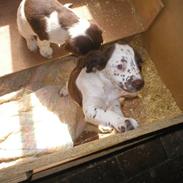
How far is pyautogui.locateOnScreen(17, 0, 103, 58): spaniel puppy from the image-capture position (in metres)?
1.67

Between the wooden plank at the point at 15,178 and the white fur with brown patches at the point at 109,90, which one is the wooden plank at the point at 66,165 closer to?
the wooden plank at the point at 15,178

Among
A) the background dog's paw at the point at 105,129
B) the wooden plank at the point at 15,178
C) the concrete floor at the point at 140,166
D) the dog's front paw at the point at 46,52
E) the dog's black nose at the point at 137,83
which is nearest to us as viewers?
the wooden plank at the point at 15,178

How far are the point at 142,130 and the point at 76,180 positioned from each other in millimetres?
269

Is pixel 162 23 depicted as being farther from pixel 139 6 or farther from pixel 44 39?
pixel 44 39

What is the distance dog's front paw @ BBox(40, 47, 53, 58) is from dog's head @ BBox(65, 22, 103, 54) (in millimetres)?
174

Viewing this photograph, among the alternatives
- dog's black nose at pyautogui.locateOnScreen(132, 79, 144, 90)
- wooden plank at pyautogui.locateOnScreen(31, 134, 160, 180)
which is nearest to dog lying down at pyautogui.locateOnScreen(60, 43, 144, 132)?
dog's black nose at pyautogui.locateOnScreen(132, 79, 144, 90)

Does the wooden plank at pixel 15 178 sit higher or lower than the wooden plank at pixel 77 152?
higher

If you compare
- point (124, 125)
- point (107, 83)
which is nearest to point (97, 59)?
point (107, 83)

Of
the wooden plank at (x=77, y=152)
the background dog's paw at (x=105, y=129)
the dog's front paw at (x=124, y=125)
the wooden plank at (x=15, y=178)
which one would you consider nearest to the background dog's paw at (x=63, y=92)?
the background dog's paw at (x=105, y=129)

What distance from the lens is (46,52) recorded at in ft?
6.06

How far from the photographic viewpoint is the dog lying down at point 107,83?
1505 millimetres

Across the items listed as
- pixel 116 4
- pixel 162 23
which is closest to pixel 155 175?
pixel 162 23

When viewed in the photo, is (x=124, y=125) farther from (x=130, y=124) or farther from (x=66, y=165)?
(x=66, y=165)

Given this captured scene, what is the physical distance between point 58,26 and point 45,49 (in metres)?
0.16
